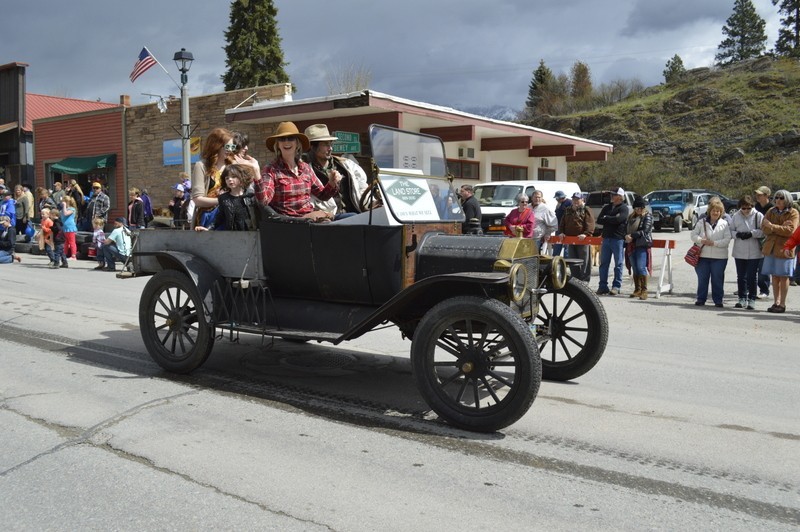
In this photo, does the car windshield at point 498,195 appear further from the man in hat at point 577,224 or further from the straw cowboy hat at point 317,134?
the straw cowboy hat at point 317,134

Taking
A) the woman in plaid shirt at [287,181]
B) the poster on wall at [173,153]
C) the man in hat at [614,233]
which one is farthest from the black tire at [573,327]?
the poster on wall at [173,153]

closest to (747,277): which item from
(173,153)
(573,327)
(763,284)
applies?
(763,284)

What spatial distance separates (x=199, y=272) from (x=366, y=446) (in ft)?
7.84

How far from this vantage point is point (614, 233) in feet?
39.6

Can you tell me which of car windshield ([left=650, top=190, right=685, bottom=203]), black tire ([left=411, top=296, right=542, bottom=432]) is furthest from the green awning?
black tire ([left=411, top=296, right=542, bottom=432])

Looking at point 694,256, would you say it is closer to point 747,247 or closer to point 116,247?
point 747,247

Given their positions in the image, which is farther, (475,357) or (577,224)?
(577,224)

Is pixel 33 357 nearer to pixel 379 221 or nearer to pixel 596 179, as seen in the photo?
pixel 379 221

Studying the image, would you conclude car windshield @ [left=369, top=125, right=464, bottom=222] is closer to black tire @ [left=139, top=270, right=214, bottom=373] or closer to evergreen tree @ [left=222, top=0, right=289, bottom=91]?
black tire @ [left=139, top=270, right=214, bottom=373]

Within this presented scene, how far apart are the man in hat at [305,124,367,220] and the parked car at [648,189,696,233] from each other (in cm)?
2408

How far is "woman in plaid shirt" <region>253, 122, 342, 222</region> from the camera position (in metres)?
5.86

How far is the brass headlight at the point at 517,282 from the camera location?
4.53 m

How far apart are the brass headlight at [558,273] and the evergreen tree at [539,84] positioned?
2848 inches

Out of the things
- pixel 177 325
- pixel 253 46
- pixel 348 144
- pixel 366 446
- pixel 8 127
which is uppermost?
pixel 253 46
